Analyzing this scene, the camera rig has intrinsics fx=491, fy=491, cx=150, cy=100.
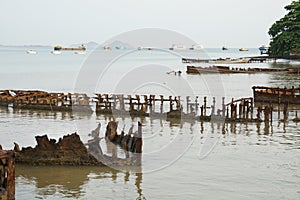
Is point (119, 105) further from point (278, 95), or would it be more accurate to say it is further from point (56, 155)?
point (56, 155)

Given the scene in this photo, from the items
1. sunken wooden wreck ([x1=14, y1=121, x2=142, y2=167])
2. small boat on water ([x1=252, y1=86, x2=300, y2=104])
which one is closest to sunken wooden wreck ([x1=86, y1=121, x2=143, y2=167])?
sunken wooden wreck ([x1=14, y1=121, x2=142, y2=167])

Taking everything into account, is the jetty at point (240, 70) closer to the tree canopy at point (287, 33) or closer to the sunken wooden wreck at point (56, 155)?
the tree canopy at point (287, 33)

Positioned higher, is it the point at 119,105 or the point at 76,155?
the point at 119,105

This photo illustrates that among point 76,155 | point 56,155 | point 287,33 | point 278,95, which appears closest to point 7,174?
point 56,155

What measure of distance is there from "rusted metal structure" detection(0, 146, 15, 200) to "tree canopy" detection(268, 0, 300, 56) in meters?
77.1

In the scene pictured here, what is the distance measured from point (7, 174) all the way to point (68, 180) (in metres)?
4.85

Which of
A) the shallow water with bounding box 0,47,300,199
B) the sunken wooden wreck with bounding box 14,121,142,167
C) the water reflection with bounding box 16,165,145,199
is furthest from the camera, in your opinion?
the sunken wooden wreck with bounding box 14,121,142,167

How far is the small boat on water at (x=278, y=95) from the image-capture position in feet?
136

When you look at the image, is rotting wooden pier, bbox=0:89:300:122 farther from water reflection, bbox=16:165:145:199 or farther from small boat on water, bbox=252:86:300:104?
water reflection, bbox=16:165:145:199

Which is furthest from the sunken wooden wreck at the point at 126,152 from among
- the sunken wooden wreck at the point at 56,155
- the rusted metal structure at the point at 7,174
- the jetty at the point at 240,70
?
the jetty at the point at 240,70

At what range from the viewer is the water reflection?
18547 millimetres

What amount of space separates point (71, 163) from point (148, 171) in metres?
3.37

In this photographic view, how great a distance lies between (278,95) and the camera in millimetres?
40156

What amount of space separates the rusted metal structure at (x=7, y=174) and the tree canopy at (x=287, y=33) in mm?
77147
